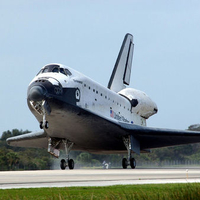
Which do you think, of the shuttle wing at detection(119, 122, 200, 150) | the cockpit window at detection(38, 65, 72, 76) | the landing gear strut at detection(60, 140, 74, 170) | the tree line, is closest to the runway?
the cockpit window at detection(38, 65, 72, 76)

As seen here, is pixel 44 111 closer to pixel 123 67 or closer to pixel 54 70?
pixel 54 70

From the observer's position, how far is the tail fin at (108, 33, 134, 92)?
27.8 metres

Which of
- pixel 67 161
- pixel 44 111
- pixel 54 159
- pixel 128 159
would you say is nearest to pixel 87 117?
pixel 44 111

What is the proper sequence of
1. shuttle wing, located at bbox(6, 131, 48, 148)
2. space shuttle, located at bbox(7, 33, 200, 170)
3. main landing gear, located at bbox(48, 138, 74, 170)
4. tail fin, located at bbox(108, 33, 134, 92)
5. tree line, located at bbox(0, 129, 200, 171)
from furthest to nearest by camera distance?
tree line, located at bbox(0, 129, 200, 171)
tail fin, located at bbox(108, 33, 134, 92)
shuttle wing, located at bbox(6, 131, 48, 148)
main landing gear, located at bbox(48, 138, 74, 170)
space shuttle, located at bbox(7, 33, 200, 170)

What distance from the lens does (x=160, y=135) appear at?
20531 millimetres

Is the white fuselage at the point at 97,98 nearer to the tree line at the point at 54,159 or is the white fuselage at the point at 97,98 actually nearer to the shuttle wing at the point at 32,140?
the shuttle wing at the point at 32,140

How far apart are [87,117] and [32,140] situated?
20.2 ft

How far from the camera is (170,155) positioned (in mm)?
36844

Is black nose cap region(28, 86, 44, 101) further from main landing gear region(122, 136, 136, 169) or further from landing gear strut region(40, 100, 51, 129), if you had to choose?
main landing gear region(122, 136, 136, 169)

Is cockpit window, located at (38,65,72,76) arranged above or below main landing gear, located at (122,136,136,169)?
above

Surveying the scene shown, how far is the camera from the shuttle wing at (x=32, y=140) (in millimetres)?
21594

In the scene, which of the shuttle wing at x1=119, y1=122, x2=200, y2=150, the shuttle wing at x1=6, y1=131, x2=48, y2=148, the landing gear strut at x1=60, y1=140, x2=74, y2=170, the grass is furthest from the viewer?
the shuttle wing at x1=6, y1=131, x2=48, y2=148

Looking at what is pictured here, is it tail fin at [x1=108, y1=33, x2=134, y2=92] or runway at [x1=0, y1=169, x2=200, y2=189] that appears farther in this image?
tail fin at [x1=108, y1=33, x2=134, y2=92]

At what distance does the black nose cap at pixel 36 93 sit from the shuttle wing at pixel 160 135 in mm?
5622
